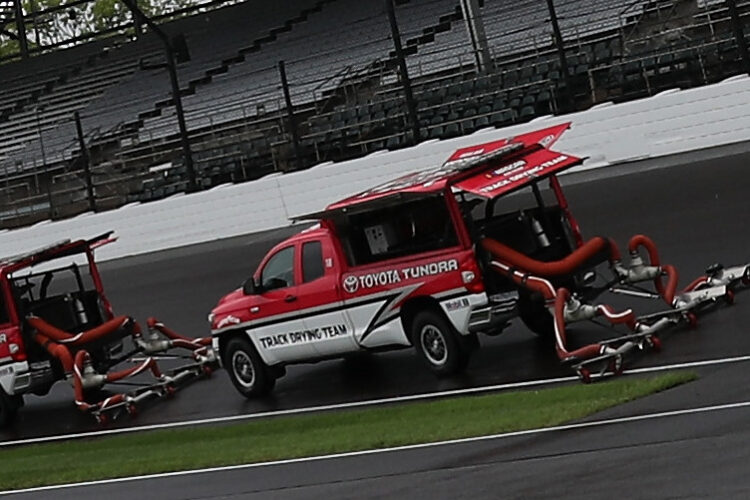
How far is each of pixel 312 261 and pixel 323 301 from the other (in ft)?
1.62

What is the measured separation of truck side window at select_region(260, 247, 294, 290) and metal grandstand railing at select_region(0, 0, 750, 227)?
1199cm

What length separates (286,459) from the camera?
42.8 ft

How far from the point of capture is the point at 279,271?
1670cm

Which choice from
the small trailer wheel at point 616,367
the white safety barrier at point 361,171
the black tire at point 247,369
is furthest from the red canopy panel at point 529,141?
the white safety barrier at point 361,171

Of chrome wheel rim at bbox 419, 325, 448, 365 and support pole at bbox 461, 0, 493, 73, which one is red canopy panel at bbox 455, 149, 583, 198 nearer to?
chrome wheel rim at bbox 419, 325, 448, 365

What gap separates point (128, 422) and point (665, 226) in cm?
751

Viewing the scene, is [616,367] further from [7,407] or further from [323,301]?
[7,407]

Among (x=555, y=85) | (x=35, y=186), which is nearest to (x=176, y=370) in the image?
(x=555, y=85)

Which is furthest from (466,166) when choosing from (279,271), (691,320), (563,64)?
(563,64)

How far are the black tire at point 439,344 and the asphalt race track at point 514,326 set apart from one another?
15 cm

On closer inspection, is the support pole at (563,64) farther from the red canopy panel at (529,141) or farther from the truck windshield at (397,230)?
the truck windshield at (397,230)

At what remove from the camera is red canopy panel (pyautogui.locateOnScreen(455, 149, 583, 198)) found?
14.4 meters

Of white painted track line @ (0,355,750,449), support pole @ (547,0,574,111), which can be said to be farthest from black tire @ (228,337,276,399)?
support pole @ (547,0,574,111)

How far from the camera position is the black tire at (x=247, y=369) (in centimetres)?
1691
